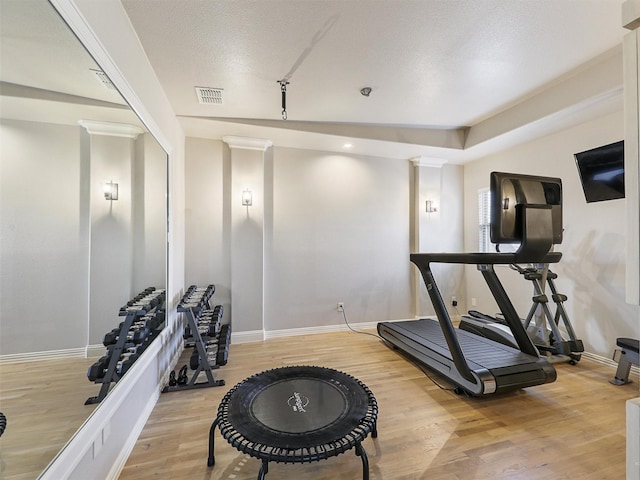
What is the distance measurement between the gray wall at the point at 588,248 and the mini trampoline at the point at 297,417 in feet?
10.3

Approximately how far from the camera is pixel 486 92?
3135mm

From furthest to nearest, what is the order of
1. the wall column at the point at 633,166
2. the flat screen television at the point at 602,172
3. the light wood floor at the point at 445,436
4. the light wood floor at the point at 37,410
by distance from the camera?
the flat screen television at the point at 602,172
the light wood floor at the point at 445,436
the light wood floor at the point at 37,410
the wall column at the point at 633,166

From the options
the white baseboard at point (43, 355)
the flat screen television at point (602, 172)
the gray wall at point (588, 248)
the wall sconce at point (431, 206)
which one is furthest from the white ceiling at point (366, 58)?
the white baseboard at point (43, 355)

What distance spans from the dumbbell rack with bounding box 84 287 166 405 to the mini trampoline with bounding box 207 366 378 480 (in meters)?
0.63

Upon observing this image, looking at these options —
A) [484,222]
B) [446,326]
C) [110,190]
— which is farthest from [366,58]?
[484,222]

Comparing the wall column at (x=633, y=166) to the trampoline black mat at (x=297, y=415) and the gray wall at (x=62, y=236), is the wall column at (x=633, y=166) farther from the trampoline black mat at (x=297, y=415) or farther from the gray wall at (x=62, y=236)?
the gray wall at (x=62, y=236)

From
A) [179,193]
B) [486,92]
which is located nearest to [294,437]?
[179,193]

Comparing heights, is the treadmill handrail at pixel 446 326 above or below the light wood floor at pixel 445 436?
above

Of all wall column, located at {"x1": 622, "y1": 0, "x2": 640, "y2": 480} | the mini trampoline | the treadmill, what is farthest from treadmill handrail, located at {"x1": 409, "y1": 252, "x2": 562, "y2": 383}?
wall column, located at {"x1": 622, "y1": 0, "x2": 640, "y2": 480}

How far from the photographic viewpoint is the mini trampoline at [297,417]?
1406 millimetres

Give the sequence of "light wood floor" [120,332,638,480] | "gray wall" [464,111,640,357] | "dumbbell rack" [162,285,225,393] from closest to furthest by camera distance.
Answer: "light wood floor" [120,332,638,480], "dumbbell rack" [162,285,225,393], "gray wall" [464,111,640,357]

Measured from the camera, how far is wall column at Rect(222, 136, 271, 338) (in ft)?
12.8

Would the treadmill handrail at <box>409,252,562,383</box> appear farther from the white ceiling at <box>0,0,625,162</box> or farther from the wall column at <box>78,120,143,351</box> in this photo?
the wall column at <box>78,120,143,351</box>

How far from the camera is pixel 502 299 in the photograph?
2654 mm
